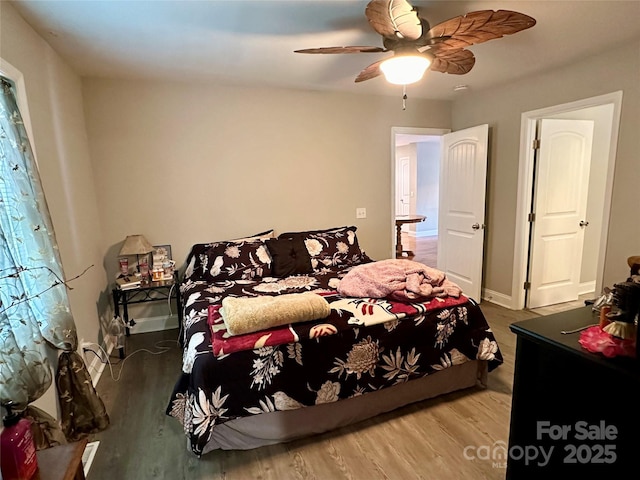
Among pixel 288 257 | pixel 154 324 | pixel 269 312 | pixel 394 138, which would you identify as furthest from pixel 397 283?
pixel 154 324

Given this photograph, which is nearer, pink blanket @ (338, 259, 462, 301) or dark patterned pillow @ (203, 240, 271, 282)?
pink blanket @ (338, 259, 462, 301)

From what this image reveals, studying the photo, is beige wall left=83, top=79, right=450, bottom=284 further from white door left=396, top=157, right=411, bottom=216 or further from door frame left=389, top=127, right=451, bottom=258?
white door left=396, top=157, right=411, bottom=216

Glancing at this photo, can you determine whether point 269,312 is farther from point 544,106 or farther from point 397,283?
point 544,106

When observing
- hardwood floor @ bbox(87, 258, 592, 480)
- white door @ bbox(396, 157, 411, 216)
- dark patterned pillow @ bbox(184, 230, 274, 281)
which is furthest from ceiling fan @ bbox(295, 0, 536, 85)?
white door @ bbox(396, 157, 411, 216)

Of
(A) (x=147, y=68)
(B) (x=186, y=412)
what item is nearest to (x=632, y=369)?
(B) (x=186, y=412)

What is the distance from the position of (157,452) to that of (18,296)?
106cm

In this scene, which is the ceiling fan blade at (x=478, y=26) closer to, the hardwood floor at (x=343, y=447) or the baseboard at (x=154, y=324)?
the hardwood floor at (x=343, y=447)

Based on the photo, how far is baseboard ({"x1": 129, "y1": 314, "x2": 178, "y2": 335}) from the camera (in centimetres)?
348

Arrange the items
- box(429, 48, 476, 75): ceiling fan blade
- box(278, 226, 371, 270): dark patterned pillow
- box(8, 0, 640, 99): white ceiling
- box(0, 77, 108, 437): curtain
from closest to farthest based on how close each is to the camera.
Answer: box(0, 77, 108, 437): curtain → box(8, 0, 640, 99): white ceiling → box(429, 48, 476, 75): ceiling fan blade → box(278, 226, 371, 270): dark patterned pillow

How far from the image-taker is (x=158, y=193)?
3.39 m

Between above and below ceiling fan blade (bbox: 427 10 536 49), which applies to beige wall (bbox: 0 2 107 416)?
below

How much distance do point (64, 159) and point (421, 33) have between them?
8.23ft

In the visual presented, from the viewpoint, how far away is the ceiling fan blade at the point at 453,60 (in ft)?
7.13

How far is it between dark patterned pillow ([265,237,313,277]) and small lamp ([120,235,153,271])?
1078 millimetres
